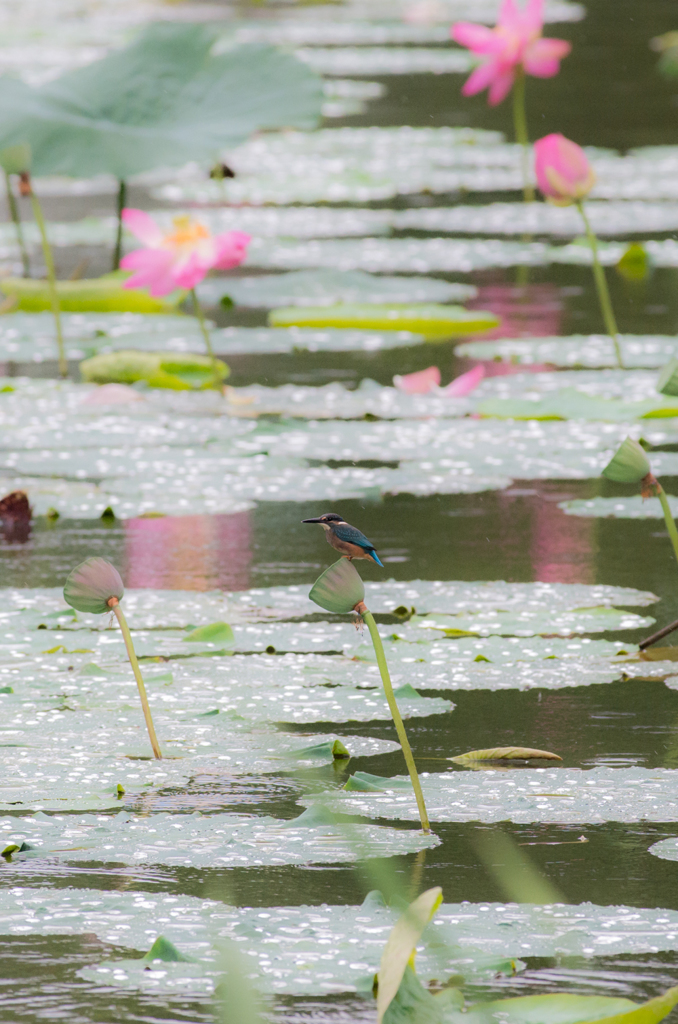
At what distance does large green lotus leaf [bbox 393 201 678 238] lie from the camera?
5.33m

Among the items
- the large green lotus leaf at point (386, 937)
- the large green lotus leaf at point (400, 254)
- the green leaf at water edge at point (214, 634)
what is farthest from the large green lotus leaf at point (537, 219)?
the large green lotus leaf at point (386, 937)

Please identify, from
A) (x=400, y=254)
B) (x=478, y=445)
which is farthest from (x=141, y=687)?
(x=400, y=254)

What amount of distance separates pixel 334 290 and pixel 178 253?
3.59 ft

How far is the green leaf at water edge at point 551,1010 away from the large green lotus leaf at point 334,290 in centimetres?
315

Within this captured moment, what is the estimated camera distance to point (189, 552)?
232 cm

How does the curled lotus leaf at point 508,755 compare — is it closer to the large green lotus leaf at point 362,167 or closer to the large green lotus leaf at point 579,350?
the large green lotus leaf at point 579,350

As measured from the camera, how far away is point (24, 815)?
1.44 meters

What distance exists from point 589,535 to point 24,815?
113cm

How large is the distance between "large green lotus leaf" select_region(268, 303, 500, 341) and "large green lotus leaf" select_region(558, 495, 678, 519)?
1304 mm

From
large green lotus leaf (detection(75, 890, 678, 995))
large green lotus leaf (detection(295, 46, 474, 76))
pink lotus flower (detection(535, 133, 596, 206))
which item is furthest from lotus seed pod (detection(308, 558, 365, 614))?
large green lotus leaf (detection(295, 46, 474, 76))

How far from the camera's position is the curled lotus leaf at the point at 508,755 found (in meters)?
1.58

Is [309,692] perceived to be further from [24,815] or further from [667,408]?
[667,408]

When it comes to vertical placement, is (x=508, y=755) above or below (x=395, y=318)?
below

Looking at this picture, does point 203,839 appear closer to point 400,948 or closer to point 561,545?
point 400,948
